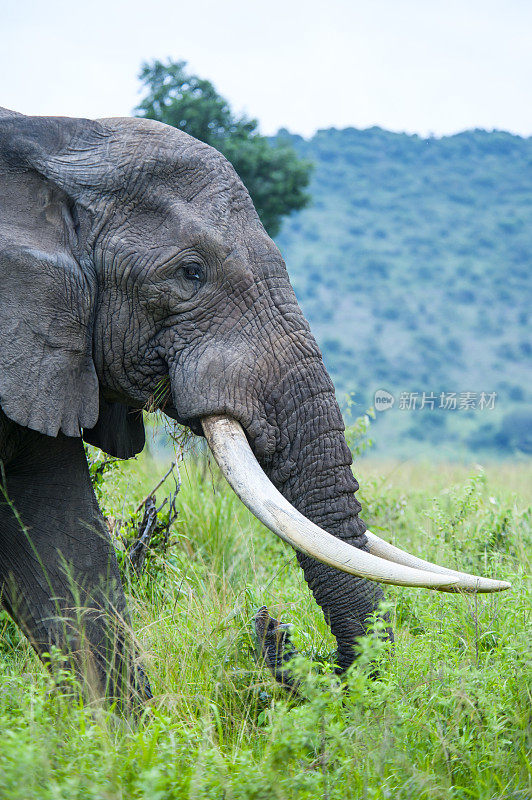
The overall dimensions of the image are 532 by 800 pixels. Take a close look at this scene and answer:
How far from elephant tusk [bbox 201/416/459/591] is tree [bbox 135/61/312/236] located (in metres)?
16.9

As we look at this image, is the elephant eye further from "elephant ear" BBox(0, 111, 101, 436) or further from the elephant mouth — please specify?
the elephant mouth

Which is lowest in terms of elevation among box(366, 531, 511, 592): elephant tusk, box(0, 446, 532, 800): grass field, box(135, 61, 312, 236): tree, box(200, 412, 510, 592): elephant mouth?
box(0, 446, 532, 800): grass field

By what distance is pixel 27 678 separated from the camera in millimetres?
3824

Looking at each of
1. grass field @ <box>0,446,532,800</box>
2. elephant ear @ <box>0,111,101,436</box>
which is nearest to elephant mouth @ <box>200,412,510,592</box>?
grass field @ <box>0,446,532,800</box>

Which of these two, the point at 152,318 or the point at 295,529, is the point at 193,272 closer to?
the point at 152,318

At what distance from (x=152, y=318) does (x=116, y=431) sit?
Answer: 0.78m

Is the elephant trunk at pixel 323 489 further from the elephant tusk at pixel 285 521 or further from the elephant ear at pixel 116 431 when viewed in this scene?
the elephant ear at pixel 116 431

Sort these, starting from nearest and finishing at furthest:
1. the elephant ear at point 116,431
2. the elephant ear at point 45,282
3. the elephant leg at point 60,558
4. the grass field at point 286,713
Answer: the grass field at point 286,713, the elephant ear at point 45,282, the elephant leg at point 60,558, the elephant ear at point 116,431

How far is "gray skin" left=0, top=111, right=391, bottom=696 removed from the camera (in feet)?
11.2

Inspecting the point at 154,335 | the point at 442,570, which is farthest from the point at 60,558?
the point at 442,570

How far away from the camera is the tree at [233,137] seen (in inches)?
803

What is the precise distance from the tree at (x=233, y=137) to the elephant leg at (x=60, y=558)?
16603 mm

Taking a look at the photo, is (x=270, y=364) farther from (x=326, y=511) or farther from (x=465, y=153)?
(x=465, y=153)

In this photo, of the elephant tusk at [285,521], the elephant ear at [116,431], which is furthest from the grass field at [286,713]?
the elephant ear at [116,431]
